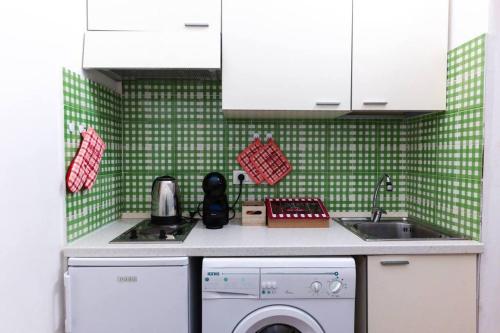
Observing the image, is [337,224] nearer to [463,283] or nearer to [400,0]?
[463,283]

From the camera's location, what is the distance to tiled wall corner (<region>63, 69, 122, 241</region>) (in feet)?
4.59

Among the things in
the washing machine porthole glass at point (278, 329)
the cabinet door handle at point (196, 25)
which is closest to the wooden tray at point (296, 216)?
the washing machine porthole glass at point (278, 329)

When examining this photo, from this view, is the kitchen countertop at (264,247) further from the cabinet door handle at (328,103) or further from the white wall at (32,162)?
the cabinet door handle at (328,103)

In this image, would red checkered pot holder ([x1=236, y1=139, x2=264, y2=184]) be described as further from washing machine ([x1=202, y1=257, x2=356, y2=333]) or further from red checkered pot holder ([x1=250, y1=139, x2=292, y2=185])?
washing machine ([x1=202, y1=257, x2=356, y2=333])

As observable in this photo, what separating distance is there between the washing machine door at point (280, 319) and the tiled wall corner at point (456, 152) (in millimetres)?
827

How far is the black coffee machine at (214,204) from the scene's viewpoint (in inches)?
67.2

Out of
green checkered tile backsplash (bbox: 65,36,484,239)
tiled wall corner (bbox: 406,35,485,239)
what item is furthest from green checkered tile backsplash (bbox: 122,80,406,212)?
tiled wall corner (bbox: 406,35,485,239)

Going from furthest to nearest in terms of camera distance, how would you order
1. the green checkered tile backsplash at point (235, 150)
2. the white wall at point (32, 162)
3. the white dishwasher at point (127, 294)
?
the green checkered tile backsplash at point (235, 150) < the white dishwasher at point (127, 294) < the white wall at point (32, 162)

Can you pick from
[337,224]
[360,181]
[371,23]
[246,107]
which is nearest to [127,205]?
[246,107]

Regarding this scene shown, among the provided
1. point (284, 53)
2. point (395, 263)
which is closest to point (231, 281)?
point (395, 263)

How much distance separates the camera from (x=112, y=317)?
1.33 meters

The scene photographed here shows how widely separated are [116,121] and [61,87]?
550 millimetres

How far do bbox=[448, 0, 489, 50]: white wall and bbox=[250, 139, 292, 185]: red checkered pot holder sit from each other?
1036mm

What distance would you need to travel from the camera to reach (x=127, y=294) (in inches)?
52.2
